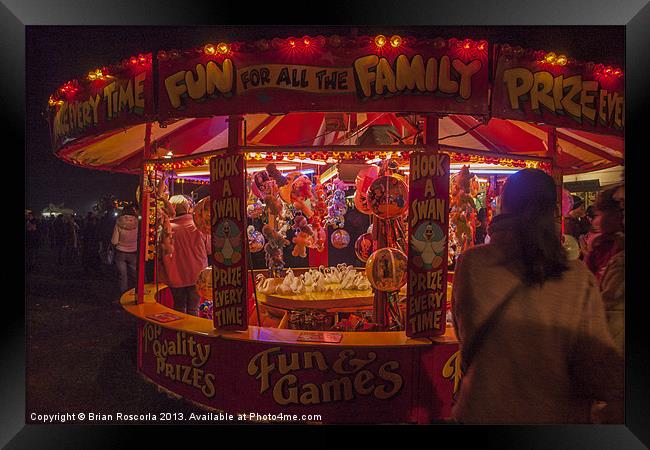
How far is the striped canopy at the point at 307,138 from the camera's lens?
17.8 ft

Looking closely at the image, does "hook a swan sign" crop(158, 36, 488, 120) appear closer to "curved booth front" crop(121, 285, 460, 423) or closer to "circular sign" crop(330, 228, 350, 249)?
"curved booth front" crop(121, 285, 460, 423)

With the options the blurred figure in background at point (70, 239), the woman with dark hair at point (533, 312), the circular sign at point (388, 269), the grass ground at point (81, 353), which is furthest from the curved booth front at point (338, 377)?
the blurred figure in background at point (70, 239)

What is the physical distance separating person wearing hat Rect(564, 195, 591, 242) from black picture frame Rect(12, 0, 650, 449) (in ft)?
4.92

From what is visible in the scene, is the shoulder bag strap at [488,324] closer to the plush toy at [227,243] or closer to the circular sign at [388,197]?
the circular sign at [388,197]

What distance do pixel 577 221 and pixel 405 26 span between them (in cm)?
314

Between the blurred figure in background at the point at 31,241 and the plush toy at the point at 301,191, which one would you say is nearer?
the blurred figure in background at the point at 31,241

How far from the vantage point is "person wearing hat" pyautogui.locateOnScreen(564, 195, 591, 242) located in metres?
5.02

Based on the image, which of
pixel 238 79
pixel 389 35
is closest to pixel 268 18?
pixel 238 79

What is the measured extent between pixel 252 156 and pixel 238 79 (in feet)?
6.28

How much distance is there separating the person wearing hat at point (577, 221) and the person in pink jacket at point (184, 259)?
464cm

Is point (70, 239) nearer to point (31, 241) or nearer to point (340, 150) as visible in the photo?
point (31, 241)

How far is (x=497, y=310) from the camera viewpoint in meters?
2.29

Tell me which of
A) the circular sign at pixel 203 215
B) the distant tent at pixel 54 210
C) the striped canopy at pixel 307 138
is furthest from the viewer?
the striped canopy at pixel 307 138

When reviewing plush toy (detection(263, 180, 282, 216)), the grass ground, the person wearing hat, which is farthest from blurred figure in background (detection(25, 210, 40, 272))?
the person wearing hat
